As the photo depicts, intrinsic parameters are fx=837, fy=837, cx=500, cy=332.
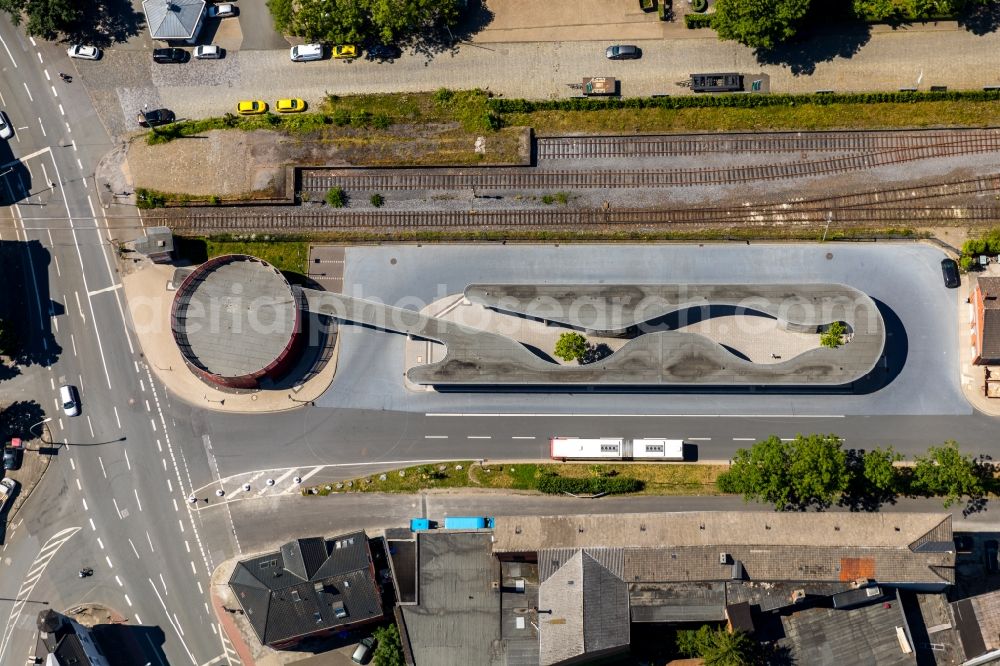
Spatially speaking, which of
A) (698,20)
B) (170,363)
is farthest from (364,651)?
(698,20)

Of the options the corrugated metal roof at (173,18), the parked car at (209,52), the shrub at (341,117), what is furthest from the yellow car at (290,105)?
the corrugated metal roof at (173,18)

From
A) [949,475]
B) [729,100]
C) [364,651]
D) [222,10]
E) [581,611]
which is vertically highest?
[222,10]

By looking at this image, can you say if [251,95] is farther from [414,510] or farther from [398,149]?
[414,510]

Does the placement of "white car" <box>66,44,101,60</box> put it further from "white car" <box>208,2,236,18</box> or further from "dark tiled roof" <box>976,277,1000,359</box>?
"dark tiled roof" <box>976,277,1000,359</box>

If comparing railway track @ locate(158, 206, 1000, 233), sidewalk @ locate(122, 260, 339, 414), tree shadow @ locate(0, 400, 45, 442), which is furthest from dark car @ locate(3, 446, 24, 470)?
railway track @ locate(158, 206, 1000, 233)

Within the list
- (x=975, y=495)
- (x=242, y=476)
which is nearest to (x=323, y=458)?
(x=242, y=476)

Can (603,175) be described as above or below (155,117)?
below

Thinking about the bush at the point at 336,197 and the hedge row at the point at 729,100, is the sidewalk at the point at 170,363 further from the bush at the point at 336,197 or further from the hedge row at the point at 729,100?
the hedge row at the point at 729,100

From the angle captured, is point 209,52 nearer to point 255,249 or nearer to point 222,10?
point 222,10
